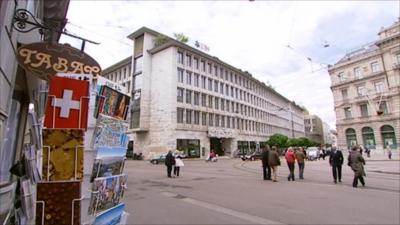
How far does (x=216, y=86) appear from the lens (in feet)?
175

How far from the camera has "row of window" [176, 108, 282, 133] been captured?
44716mm

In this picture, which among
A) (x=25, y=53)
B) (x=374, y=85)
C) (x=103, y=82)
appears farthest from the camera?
(x=374, y=85)

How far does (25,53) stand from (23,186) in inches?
61.5

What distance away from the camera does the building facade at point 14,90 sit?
412 centimetres

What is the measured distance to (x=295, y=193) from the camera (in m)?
9.63

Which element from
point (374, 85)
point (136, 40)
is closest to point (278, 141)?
point (374, 85)

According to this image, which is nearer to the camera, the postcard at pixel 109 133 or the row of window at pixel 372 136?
the postcard at pixel 109 133

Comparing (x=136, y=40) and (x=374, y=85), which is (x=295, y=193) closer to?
(x=136, y=40)

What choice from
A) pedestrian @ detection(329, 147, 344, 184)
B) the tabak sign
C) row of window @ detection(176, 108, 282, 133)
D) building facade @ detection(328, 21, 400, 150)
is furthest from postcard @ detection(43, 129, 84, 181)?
building facade @ detection(328, 21, 400, 150)

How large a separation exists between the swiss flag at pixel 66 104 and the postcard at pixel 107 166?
427mm

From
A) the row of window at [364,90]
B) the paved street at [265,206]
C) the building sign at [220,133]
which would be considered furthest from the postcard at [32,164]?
the row of window at [364,90]

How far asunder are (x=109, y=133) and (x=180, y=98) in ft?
138

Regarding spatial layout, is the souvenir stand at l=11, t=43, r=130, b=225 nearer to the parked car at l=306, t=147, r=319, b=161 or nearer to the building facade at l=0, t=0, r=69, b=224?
the building facade at l=0, t=0, r=69, b=224

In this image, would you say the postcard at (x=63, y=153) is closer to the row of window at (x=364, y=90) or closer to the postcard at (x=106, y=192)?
the postcard at (x=106, y=192)
